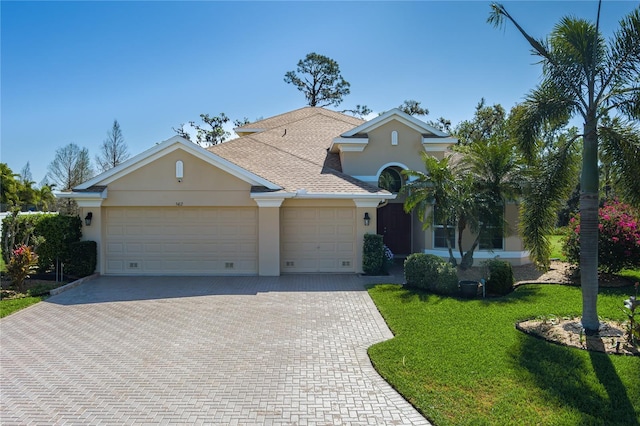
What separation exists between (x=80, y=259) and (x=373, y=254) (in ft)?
33.3

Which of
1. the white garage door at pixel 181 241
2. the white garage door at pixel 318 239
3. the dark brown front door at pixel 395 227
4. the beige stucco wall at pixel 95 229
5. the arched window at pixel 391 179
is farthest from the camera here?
the dark brown front door at pixel 395 227

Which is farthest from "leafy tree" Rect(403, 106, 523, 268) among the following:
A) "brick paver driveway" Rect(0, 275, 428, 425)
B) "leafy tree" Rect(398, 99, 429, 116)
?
"leafy tree" Rect(398, 99, 429, 116)

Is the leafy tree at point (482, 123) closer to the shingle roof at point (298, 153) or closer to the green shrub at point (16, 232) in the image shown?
the shingle roof at point (298, 153)

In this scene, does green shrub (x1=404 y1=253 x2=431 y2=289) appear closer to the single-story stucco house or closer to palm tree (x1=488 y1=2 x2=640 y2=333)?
the single-story stucco house

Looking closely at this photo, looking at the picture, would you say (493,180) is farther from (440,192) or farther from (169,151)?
(169,151)

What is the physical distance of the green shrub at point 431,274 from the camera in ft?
38.5

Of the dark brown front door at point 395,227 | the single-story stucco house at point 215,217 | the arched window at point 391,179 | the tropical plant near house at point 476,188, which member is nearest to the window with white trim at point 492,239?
the single-story stucco house at point 215,217

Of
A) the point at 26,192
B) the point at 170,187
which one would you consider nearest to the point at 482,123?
the point at 170,187

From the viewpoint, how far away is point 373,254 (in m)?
14.9

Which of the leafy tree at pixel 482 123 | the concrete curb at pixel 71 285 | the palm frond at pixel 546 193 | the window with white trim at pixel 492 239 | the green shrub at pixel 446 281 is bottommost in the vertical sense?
the concrete curb at pixel 71 285

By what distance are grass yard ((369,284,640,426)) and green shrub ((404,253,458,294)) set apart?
5.81 ft

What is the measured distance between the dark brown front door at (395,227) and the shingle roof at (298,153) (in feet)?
9.75

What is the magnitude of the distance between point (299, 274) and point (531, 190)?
28.1 ft

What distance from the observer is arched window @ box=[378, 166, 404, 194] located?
17766 millimetres
